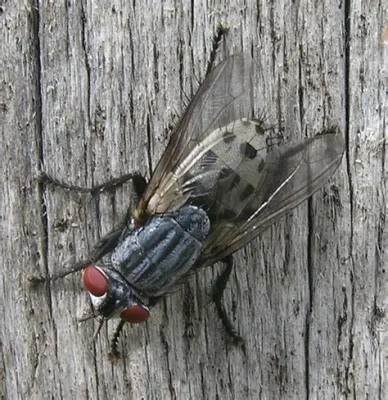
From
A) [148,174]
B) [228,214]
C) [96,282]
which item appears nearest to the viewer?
[96,282]

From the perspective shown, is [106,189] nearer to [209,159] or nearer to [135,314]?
[209,159]

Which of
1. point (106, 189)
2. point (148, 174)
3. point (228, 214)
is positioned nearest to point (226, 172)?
point (228, 214)

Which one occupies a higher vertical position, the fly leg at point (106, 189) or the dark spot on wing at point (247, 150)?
the dark spot on wing at point (247, 150)

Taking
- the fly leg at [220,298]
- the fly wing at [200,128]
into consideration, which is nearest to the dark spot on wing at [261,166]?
the fly wing at [200,128]

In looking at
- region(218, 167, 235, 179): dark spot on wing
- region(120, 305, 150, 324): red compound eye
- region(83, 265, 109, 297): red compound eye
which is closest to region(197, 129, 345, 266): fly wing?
region(218, 167, 235, 179): dark spot on wing

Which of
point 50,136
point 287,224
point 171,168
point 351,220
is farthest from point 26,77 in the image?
point 351,220

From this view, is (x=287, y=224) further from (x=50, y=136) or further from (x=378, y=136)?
(x=50, y=136)

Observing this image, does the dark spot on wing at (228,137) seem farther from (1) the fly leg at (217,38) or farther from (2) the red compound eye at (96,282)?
(2) the red compound eye at (96,282)
